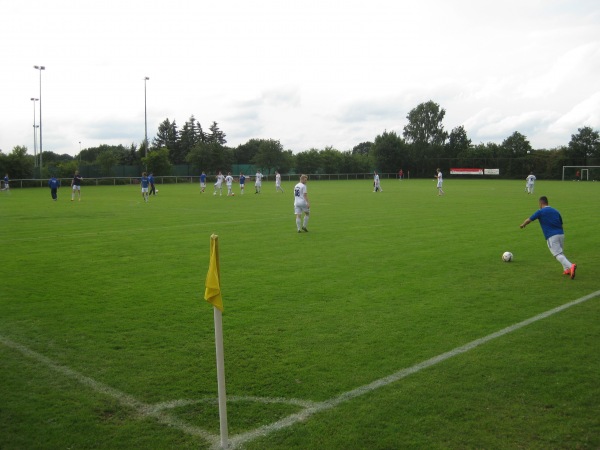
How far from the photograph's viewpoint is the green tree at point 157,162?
225 feet

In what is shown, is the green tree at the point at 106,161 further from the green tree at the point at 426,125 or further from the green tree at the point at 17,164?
the green tree at the point at 426,125

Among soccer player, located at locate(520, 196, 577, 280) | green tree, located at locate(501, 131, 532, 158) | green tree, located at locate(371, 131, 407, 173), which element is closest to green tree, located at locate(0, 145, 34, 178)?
green tree, located at locate(371, 131, 407, 173)

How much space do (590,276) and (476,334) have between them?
5269mm

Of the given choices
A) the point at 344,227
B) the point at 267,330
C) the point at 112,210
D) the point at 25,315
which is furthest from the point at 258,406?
the point at 112,210

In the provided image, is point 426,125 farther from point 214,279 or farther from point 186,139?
point 214,279

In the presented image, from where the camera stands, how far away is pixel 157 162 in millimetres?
69500

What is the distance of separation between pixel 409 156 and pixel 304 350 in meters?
90.9

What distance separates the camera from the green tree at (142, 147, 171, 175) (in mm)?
68625

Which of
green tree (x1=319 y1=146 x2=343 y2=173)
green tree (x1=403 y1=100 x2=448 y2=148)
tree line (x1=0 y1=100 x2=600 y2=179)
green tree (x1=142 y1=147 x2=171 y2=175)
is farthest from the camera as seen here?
green tree (x1=403 y1=100 x2=448 y2=148)

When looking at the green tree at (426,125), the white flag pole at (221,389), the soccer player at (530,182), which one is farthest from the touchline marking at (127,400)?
the green tree at (426,125)

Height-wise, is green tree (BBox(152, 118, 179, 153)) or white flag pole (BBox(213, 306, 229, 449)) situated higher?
green tree (BBox(152, 118, 179, 153))

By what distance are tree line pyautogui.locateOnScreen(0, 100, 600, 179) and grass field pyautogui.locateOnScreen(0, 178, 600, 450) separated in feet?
190

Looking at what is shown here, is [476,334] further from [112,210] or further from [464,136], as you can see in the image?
[464,136]

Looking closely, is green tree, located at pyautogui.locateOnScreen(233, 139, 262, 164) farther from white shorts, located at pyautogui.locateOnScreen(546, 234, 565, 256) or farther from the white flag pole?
the white flag pole
